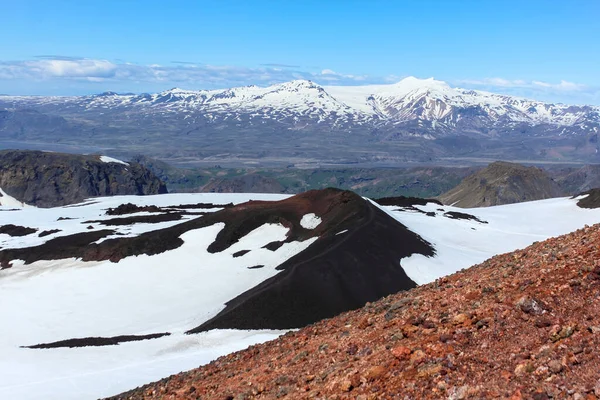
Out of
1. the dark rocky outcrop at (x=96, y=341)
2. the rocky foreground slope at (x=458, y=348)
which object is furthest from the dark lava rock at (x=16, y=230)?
→ the rocky foreground slope at (x=458, y=348)

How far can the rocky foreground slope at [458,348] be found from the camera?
455 inches

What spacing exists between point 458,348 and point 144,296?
5155 cm

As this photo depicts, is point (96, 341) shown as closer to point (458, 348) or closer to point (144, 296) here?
point (144, 296)

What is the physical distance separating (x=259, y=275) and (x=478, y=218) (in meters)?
52.7

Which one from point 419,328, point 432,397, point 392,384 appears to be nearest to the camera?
point 432,397

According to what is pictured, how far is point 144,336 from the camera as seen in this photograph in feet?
154

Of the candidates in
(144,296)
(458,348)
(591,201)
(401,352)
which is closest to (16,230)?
(144,296)

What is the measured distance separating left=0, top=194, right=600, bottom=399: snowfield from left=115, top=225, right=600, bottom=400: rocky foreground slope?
17.6 meters

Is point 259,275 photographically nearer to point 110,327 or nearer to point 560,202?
point 110,327

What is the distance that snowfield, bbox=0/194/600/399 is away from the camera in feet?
125


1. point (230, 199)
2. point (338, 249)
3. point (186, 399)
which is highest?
point (186, 399)

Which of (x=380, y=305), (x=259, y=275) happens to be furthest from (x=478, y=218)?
(x=380, y=305)

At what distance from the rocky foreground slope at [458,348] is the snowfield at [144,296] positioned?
17.6 metres

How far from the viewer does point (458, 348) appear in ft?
44.2
